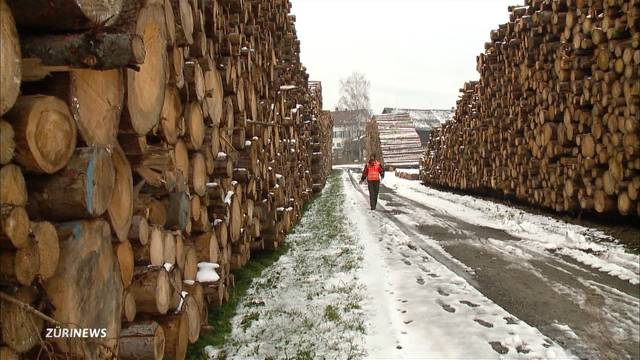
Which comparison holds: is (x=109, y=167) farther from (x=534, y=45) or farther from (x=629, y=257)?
(x=534, y=45)

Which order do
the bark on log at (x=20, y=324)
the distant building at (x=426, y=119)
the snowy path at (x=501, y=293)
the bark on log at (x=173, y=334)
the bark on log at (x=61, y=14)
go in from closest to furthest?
the bark on log at (x=20, y=324) < the bark on log at (x=61, y=14) < the bark on log at (x=173, y=334) < the snowy path at (x=501, y=293) < the distant building at (x=426, y=119)

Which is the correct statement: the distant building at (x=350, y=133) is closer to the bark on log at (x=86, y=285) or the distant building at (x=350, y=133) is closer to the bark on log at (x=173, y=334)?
the bark on log at (x=173, y=334)

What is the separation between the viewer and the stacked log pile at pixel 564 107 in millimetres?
7723

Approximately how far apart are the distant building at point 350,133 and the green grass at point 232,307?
62592mm

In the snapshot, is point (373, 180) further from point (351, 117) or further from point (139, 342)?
point (351, 117)

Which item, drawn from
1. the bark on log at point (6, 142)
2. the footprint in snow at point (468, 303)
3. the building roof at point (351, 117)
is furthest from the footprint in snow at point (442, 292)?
the building roof at point (351, 117)

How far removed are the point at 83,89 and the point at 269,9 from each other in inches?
298

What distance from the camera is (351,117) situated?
81.1 m

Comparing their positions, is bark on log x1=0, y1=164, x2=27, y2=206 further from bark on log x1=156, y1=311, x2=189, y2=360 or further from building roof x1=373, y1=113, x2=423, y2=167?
building roof x1=373, y1=113, x2=423, y2=167

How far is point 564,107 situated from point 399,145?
28091 mm

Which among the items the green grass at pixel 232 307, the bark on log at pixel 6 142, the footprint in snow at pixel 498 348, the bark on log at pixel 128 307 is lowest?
the green grass at pixel 232 307

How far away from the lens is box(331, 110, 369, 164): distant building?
243ft

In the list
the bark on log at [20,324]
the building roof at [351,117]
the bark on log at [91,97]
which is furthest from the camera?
the building roof at [351,117]

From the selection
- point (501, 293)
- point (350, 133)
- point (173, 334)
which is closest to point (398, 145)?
point (501, 293)
